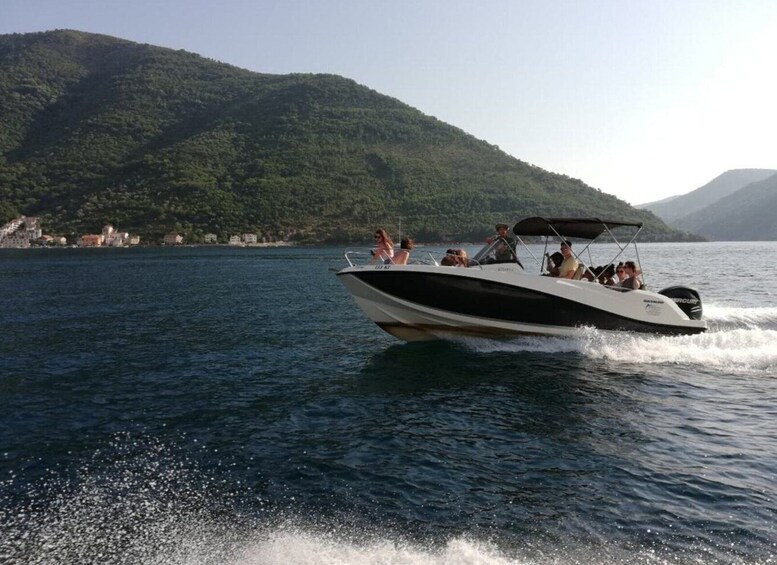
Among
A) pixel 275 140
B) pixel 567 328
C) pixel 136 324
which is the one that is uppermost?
pixel 275 140

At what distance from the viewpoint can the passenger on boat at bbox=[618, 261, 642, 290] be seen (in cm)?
1429

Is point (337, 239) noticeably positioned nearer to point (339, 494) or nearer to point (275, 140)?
point (275, 140)

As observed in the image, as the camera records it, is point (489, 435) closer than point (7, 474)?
No

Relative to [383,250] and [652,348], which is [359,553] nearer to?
[383,250]

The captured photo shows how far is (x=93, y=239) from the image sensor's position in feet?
389

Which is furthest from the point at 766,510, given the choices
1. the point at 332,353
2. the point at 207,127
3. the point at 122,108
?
the point at 122,108

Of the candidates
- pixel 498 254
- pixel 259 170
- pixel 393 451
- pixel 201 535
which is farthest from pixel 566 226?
pixel 259 170

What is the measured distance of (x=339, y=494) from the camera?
6508 millimetres

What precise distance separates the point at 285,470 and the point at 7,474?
3.56m

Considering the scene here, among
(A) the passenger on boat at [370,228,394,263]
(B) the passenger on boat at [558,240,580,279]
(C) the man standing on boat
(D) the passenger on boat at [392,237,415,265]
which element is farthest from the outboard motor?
(A) the passenger on boat at [370,228,394,263]

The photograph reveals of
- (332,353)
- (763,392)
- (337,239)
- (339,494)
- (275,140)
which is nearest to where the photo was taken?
(339,494)

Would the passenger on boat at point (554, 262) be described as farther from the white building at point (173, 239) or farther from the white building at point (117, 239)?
the white building at point (173, 239)

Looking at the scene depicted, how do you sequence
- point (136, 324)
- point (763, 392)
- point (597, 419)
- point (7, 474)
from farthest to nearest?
point (136, 324), point (763, 392), point (597, 419), point (7, 474)

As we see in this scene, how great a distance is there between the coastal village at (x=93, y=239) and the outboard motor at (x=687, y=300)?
116712mm
